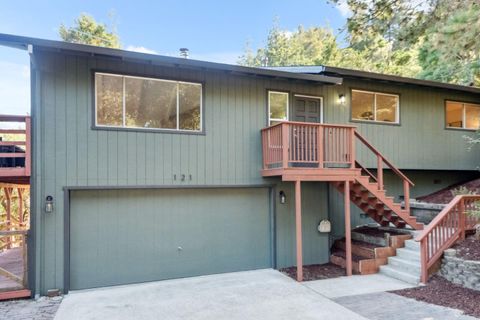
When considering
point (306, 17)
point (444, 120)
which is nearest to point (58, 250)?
point (444, 120)

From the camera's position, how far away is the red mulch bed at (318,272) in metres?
7.48

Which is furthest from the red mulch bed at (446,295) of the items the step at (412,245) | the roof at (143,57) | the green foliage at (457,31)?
the green foliage at (457,31)

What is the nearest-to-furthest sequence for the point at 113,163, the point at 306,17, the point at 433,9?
the point at 113,163 < the point at 433,9 < the point at 306,17

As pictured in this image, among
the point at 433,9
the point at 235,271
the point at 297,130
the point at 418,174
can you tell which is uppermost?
the point at 433,9

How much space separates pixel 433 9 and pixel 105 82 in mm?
7760

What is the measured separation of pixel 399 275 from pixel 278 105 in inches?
187

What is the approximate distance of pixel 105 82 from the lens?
22.9 feet

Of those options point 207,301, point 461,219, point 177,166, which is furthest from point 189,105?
point 461,219

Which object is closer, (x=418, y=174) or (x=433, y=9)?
(x=433, y=9)

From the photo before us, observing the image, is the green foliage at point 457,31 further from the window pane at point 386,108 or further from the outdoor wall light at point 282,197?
the outdoor wall light at point 282,197

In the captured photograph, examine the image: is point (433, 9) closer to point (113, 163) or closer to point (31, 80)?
point (113, 163)

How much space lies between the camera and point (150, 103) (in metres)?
7.39

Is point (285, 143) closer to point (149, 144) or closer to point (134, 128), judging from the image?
point (149, 144)

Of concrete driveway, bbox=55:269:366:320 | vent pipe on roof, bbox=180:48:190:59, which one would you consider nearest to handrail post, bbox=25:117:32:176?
concrete driveway, bbox=55:269:366:320
